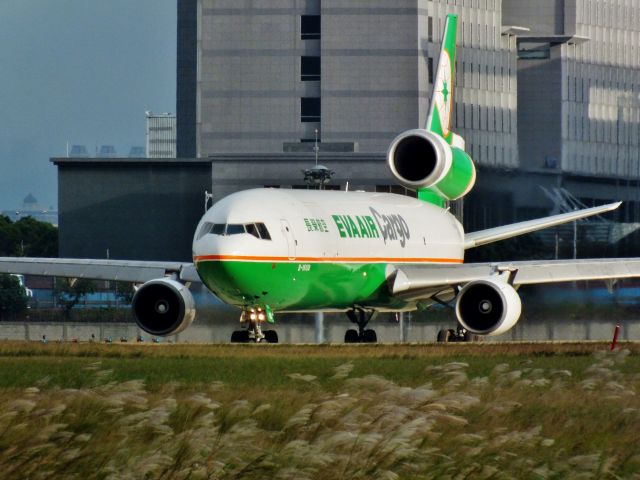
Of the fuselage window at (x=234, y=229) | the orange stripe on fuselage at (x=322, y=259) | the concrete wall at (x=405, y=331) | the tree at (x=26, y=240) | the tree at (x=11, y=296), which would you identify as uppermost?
the fuselage window at (x=234, y=229)

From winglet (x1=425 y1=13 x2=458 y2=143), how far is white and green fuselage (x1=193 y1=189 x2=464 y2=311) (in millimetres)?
3553

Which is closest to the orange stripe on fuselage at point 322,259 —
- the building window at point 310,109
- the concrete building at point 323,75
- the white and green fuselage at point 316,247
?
the white and green fuselage at point 316,247

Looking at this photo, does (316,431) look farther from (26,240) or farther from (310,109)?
(26,240)

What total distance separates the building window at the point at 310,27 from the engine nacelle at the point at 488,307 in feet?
232

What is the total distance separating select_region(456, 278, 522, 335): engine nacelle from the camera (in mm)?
39750

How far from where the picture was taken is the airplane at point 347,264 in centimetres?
3600

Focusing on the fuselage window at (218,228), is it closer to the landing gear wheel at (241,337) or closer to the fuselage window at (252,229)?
the fuselage window at (252,229)

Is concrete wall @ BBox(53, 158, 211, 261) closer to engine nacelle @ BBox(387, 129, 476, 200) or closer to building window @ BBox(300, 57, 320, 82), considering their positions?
building window @ BBox(300, 57, 320, 82)

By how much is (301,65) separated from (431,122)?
2381 inches

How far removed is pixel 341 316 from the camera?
5544 cm

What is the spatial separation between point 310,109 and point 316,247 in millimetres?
71895

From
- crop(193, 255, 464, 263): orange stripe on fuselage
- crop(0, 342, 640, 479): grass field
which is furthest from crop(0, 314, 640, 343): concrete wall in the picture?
crop(0, 342, 640, 479): grass field

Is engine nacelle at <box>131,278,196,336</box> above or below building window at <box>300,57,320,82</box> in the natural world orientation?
below

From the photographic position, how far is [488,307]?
4025 cm
